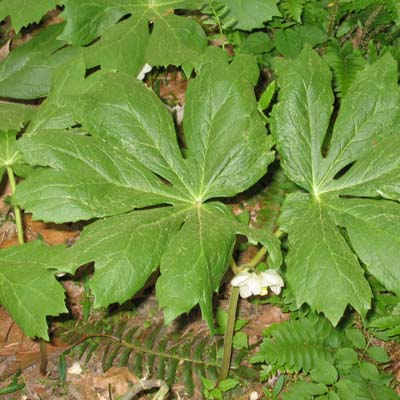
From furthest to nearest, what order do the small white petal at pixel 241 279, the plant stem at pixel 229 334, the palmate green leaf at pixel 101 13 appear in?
the palmate green leaf at pixel 101 13, the plant stem at pixel 229 334, the small white petal at pixel 241 279

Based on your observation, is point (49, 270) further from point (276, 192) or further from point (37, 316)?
point (276, 192)

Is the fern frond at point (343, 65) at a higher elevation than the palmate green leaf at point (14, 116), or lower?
higher

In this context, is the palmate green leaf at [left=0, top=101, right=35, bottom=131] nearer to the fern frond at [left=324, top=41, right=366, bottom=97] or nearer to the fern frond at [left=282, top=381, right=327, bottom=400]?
the fern frond at [left=324, top=41, right=366, bottom=97]

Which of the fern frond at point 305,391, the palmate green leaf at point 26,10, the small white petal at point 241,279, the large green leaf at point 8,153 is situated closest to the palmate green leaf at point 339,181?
the small white petal at point 241,279

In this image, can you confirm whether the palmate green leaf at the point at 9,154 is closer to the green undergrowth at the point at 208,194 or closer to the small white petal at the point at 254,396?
the green undergrowth at the point at 208,194

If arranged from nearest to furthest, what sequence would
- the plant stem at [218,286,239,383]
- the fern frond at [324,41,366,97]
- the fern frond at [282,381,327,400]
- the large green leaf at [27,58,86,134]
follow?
the plant stem at [218,286,239,383]
the large green leaf at [27,58,86,134]
the fern frond at [282,381,327,400]
the fern frond at [324,41,366,97]

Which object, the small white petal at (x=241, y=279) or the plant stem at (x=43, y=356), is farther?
the plant stem at (x=43, y=356)

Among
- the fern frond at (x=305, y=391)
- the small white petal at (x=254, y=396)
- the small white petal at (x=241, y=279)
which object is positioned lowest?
the small white petal at (x=254, y=396)

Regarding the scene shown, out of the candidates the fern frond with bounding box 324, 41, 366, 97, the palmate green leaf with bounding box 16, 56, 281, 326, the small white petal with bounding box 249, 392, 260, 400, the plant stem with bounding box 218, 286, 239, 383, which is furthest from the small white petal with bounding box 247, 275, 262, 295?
the fern frond with bounding box 324, 41, 366, 97
